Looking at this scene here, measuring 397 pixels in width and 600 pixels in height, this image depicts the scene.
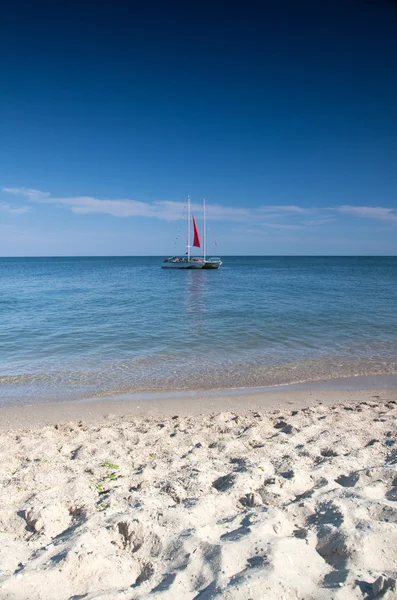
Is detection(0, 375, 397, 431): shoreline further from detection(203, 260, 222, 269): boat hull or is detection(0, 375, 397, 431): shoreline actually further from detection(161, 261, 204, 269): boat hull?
detection(161, 261, 204, 269): boat hull

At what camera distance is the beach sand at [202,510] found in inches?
105

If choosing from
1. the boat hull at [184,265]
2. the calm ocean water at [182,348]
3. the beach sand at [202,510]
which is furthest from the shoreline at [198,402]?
the boat hull at [184,265]

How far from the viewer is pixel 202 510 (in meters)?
3.60

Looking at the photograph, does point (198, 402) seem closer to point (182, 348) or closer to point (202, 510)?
point (202, 510)

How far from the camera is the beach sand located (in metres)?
2.67

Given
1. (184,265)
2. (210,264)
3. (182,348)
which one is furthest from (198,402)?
(184,265)

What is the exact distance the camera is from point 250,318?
18406 millimetres

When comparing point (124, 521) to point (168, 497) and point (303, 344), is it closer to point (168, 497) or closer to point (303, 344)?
point (168, 497)

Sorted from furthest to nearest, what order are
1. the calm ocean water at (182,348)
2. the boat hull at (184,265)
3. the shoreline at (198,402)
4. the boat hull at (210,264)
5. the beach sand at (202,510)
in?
1. the boat hull at (184,265)
2. the boat hull at (210,264)
3. the calm ocean water at (182,348)
4. the shoreline at (198,402)
5. the beach sand at (202,510)

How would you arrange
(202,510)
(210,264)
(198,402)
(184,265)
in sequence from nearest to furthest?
(202,510) → (198,402) → (210,264) → (184,265)

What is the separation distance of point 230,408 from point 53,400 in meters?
3.95

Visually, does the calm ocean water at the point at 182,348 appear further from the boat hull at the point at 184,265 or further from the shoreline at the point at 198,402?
the boat hull at the point at 184,265

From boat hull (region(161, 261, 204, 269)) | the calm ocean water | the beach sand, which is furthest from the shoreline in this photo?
boat hull (region(161, 261, 204, 269))

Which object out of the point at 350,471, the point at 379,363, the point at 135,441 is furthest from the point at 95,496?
the point at 379,363
